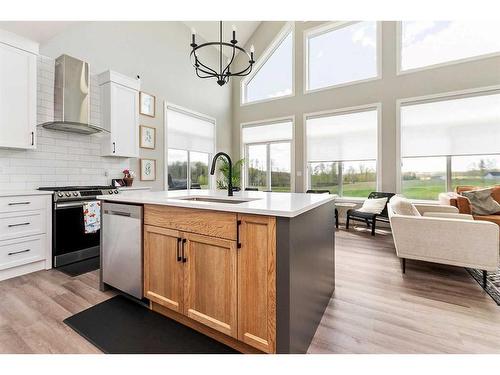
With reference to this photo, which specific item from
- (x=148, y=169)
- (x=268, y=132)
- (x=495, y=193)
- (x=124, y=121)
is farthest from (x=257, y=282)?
(x=268, y=132)

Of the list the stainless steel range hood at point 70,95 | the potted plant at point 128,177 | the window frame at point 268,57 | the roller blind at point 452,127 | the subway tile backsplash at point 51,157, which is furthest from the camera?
the window frame at point 268,57

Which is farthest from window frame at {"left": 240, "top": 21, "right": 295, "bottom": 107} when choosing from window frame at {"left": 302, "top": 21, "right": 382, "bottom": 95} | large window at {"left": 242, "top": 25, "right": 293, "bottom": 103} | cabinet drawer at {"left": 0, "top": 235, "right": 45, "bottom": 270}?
A: cabinet drawer at {"left": 0, "top": 235, "right": 45, "bottom": 270}

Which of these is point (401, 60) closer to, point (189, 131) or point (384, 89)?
point (384, 89)

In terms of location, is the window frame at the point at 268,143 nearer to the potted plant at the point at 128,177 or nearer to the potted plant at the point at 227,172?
the potted plant at the point at 227,172

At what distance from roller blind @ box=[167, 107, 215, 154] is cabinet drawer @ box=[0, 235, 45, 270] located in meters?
2.96

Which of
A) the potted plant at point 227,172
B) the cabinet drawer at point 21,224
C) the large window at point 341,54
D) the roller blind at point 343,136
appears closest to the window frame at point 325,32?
the large window at point 341,54

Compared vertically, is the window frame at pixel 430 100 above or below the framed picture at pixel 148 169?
above

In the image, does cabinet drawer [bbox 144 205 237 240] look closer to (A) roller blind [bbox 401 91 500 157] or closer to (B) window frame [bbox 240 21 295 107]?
(A) roller blind [bbox 401 91 500 157]

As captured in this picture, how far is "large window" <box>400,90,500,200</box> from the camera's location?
A: 14.1 ft

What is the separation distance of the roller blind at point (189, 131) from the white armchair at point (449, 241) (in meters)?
4.47

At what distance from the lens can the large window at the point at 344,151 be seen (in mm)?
5312
